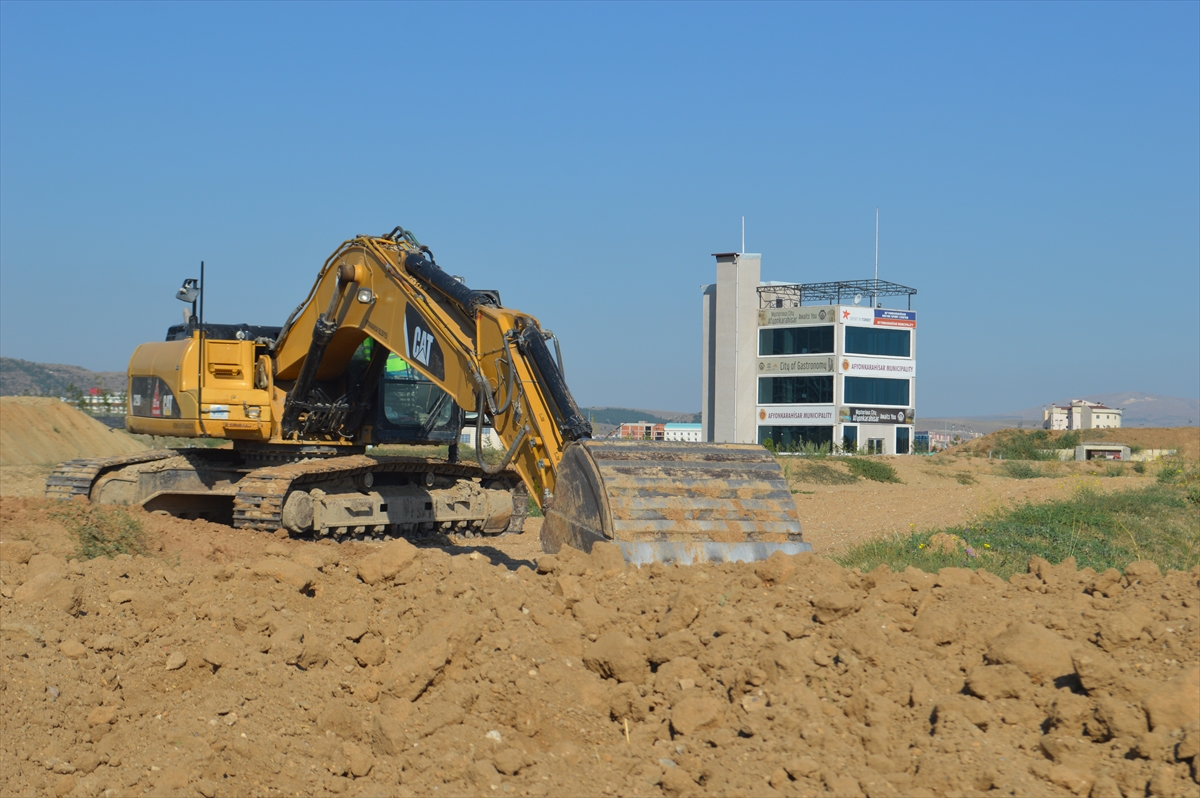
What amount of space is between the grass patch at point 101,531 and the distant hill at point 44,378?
127m

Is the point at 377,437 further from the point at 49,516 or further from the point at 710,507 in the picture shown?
the point at 710,507

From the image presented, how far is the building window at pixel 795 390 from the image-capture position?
176ft

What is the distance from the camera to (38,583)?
6781 millimetres

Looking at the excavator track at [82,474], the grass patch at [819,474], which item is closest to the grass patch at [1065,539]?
the excavator track at [82,474]

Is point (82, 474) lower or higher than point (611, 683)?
higher

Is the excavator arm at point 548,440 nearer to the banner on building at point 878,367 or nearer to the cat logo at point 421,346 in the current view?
the cat logo at point 421,346

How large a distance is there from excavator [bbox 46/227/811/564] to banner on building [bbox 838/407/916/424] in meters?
40.3

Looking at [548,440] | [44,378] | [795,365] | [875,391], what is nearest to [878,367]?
[875,391]

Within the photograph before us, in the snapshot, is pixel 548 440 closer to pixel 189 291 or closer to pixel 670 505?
pixel 670 505

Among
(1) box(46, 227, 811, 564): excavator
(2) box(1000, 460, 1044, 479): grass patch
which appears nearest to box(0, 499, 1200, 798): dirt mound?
(1) box(46, 227, 811, 564): excavator

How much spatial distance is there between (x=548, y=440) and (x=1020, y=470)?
28865 millimetres

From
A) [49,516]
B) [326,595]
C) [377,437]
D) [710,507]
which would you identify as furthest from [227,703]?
[377,437]

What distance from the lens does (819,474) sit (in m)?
31.7

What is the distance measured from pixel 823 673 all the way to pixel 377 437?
8.82 metres
